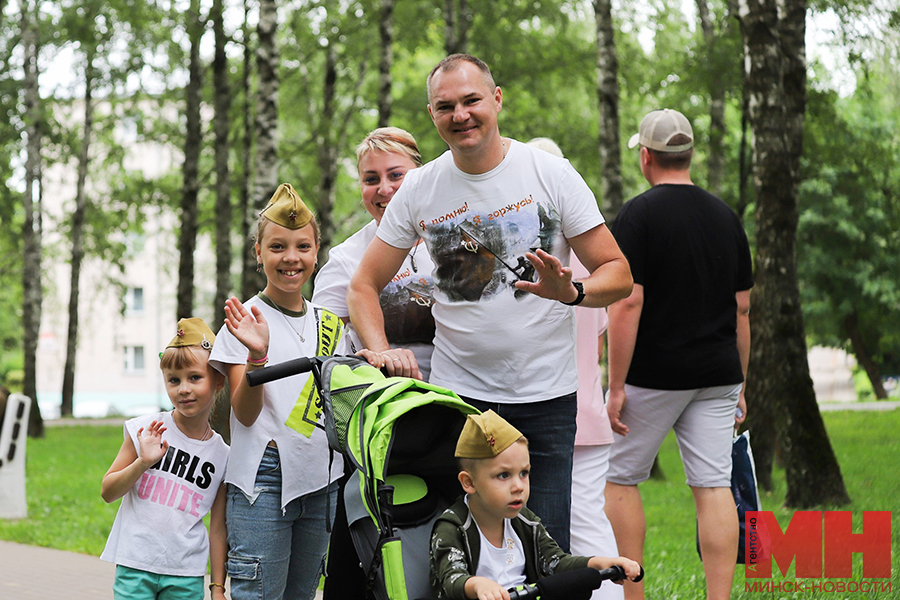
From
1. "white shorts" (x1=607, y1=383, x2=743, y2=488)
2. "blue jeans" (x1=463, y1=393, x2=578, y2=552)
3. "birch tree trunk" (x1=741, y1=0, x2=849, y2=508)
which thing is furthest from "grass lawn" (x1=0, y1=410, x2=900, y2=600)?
"blue jeans" (x1=463, y1=393, x2=578, y2=552)

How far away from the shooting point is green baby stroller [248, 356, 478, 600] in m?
3.12

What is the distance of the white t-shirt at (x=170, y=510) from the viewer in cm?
405

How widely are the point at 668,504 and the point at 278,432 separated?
790 cm

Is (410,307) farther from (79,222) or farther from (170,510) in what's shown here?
(79,222)

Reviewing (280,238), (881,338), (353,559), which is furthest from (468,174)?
(881,338)

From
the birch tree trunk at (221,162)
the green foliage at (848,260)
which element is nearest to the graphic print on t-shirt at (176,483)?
the birch tree trunk at (221,162)

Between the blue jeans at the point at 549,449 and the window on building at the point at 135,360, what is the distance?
205 ft

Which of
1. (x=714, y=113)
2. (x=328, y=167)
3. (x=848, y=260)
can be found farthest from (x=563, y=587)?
(x=848, y=260)

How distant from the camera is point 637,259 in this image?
510 centimetres

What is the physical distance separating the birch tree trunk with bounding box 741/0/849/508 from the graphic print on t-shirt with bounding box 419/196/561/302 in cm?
602

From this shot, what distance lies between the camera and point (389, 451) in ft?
10.3

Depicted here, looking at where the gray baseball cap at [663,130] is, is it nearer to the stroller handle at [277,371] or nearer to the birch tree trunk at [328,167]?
the stroller handle at [277,371]

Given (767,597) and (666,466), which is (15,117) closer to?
(666,466)

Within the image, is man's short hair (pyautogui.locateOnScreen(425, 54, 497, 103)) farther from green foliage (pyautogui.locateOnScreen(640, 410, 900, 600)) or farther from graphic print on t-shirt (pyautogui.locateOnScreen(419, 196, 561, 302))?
green foliage (pyautogui.locateOnScreen(640, 410, 900, 600))
